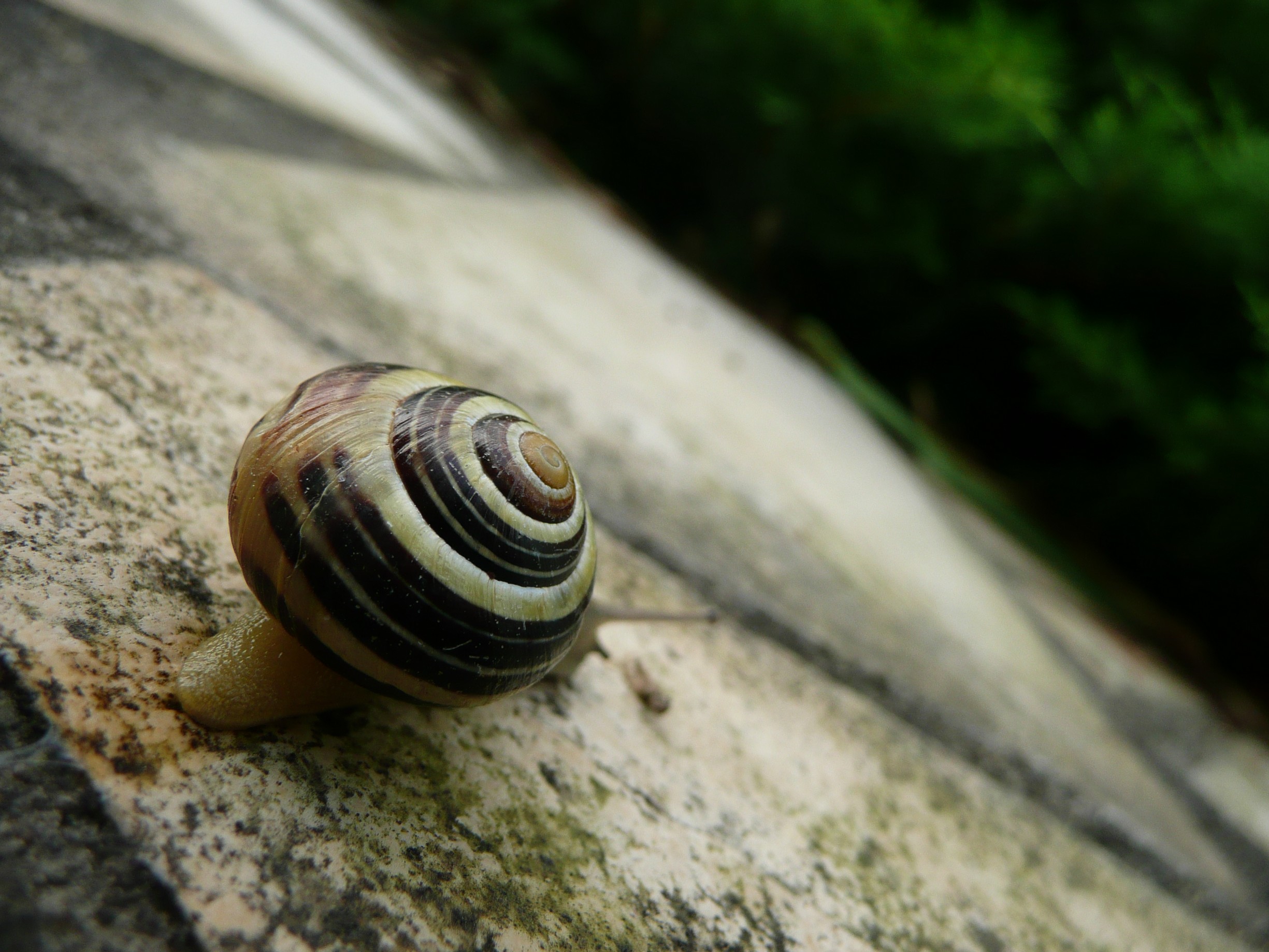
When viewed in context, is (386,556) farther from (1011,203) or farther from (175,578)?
(1011,203)

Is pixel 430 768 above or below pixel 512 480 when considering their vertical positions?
below

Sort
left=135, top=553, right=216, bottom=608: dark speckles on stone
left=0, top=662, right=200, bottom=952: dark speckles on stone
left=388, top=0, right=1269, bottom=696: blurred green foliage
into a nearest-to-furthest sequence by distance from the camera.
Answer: left=0, top=662, right=200, bottom=952: dark speckles on stone → left=135, top=553, right=216, bottom=608: dark speckles on stone → left=388, top=0, right=1269, bottom=696: blurred green foliage

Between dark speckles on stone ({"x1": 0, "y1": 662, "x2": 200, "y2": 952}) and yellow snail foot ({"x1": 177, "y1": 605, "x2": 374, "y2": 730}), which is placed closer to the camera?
dark speckles on stone ({"x1": 0, "y1": 662, "x2": 200, "y2": 952})

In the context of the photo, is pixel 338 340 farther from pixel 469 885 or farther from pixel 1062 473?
pixel 1062 473

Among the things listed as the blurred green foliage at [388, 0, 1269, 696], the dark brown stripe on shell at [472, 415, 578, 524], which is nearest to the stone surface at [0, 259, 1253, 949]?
the dark brown stripe on shell at [472, 415, 578, 524]

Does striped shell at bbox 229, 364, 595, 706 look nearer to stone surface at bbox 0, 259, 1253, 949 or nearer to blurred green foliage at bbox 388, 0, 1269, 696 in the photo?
stone surface at bbox 0, 259, 1253, 949

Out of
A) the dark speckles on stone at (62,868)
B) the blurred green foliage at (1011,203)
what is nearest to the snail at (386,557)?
the dark speckles on stone at (62,868)

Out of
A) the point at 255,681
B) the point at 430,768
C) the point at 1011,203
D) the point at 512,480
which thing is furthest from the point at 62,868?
the point at 1011,203

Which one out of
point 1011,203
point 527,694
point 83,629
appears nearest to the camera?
point 83,629
